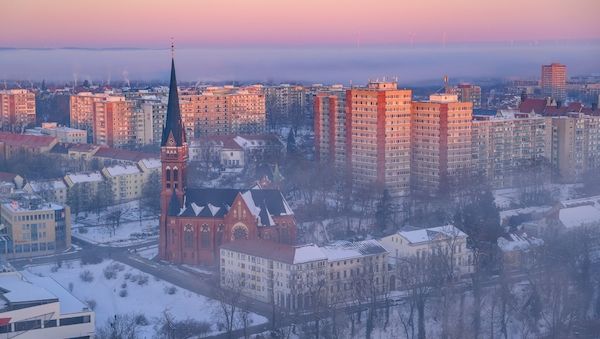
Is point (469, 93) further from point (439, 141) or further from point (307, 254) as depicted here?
point (307, 254)

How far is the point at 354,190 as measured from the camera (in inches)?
680

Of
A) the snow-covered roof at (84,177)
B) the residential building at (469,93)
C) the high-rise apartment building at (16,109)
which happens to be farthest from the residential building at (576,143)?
the high-rise apartment building at (16,109)

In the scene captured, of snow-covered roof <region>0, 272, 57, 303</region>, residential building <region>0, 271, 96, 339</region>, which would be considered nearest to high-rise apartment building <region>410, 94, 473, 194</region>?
snow-covered roof <region>0, 272, 57, 303</region>

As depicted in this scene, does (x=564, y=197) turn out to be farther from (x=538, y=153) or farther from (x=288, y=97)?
(x=288, y=97)

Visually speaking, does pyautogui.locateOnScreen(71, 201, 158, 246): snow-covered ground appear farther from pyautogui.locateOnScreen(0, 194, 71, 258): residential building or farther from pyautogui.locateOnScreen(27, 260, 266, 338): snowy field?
pyautogui.locateOnScreen(27, 260, 266, 338): snowy field

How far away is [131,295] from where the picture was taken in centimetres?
1148

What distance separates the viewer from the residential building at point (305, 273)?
Result: 10.9m

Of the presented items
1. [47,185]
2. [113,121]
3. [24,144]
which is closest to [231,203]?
[47,185]

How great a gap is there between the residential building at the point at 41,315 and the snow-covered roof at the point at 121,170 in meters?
7.34

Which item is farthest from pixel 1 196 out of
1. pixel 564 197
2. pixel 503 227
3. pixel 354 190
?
pixel 564 197

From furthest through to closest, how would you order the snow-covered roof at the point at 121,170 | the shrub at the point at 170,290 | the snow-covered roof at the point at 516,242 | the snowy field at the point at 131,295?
the snow-covered roof at the point at 121,170 < the snow-covered roof at the point at 516,242 < the shrub at the point at 170,290 < the snowy field at the point at 131,295

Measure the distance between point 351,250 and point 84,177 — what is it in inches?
271

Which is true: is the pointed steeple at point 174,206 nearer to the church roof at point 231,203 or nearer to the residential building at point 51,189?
the church roof at point 231,203

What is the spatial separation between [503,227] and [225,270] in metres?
3.55
